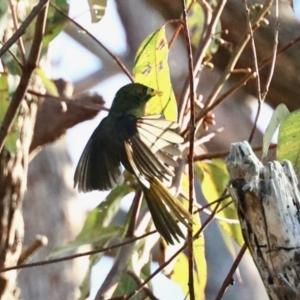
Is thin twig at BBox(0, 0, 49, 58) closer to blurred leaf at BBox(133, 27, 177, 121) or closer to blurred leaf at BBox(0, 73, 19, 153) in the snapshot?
blurred leaf at BBox(133, 27, 177, 121)

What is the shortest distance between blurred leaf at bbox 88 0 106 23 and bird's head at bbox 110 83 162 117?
0.13 m

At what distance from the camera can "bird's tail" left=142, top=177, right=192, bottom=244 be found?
39.0 inches

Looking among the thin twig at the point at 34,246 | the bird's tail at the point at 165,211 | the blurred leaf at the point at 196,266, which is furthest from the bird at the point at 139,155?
the blurred leaf at the point at 196,266

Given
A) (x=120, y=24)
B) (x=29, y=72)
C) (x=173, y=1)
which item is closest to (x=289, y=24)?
(x=173, y=1)

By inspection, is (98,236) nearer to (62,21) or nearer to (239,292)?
(62,21)

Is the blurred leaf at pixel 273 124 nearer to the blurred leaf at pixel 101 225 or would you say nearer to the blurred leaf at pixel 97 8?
the blurred leaf at pixel 97 8

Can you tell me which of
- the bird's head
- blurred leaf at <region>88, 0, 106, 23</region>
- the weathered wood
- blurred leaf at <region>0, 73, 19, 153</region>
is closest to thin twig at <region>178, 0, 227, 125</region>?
the bird's head

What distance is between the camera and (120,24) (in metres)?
2.46

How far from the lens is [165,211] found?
40.6 inches

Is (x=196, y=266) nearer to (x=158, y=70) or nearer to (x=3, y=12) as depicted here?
(x=158, y=70)

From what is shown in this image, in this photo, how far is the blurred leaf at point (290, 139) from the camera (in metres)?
0.98

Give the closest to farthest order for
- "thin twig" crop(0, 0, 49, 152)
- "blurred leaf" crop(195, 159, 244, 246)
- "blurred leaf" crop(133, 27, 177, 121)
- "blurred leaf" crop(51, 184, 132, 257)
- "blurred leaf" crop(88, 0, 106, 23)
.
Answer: "thin twig" crop(0, 0, 49, 152) → "blurred leaf" crop(133, 27, 177, 121) → "blurred leaf" crop(88, 0, 106, 23) → "blurred leaf" crop(51, 184, 132, 257) → "blurred leaf" crop(195, 159, 244, 246)

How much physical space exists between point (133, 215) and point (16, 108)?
1.04ft

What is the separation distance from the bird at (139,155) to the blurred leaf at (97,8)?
0.13 meters
